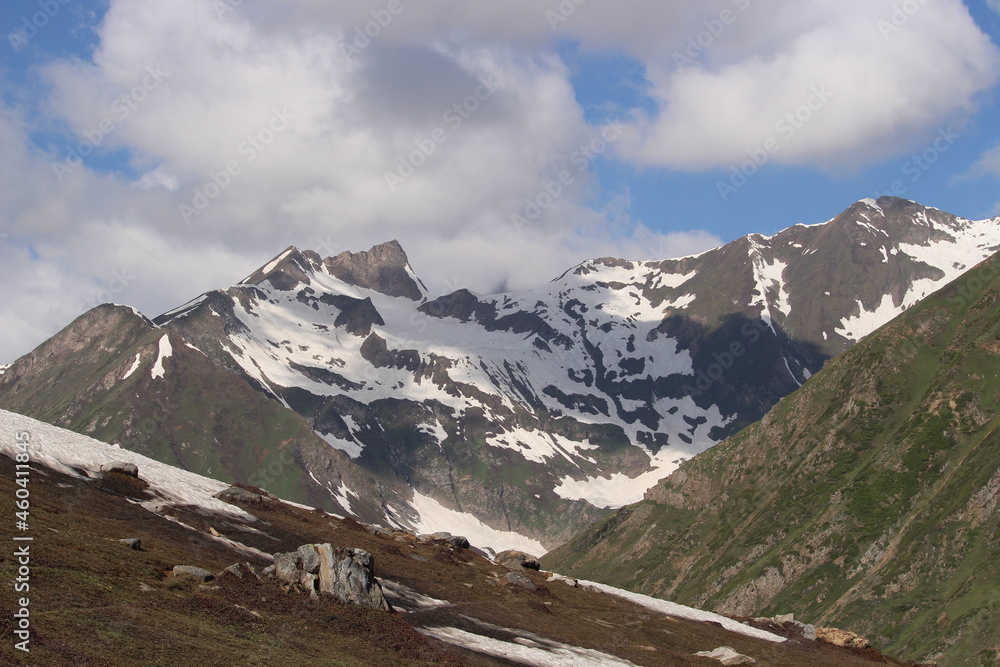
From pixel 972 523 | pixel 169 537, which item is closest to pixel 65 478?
pixel 169 537

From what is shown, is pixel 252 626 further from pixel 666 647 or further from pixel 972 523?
pixel 972 523

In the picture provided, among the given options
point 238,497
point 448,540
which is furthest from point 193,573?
point 448,540

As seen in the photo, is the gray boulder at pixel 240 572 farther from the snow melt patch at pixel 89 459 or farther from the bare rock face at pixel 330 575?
the snow melt patch at pixel 89 459

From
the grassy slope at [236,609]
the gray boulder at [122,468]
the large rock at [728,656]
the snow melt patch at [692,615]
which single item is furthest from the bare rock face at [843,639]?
the gray boulder at [122,468]

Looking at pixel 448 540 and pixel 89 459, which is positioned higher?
pixel 89 459

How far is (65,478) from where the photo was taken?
64.3m

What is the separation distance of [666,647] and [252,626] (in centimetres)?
3757

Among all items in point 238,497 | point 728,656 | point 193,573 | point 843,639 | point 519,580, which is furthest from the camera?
point 843,639

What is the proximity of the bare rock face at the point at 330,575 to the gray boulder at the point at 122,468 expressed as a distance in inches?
916

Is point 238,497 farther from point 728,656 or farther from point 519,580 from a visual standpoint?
point 728,656

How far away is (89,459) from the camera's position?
71.2 m

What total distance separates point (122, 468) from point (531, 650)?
37241mm

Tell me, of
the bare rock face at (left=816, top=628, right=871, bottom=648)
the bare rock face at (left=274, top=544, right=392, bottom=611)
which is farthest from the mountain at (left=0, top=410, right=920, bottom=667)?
the bare rock face at (left=816, top=628, right=871, bottom=648)

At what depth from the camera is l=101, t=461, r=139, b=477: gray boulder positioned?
232 feet
